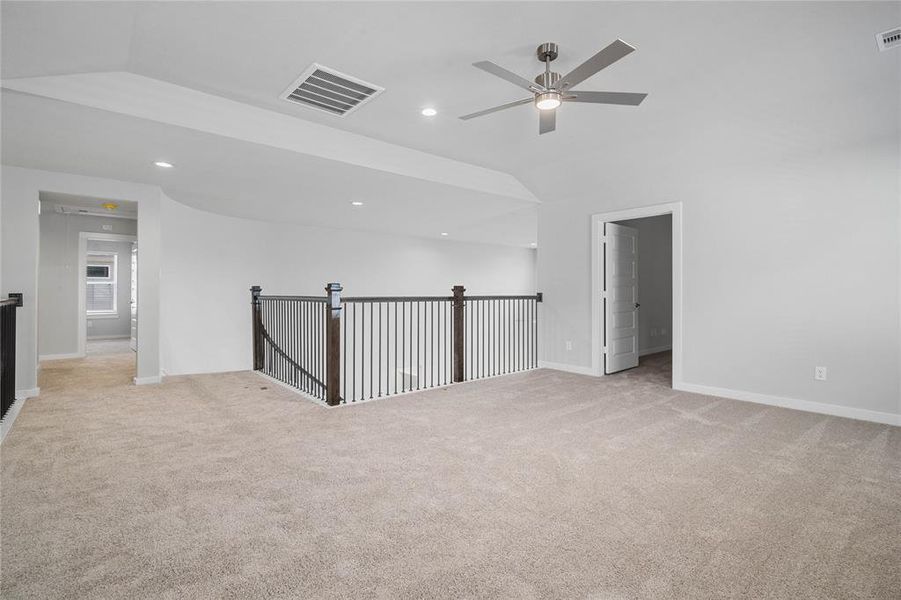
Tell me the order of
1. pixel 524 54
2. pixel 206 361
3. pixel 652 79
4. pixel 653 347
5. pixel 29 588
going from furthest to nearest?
pixel 653 347 → pixel 206 361 → pixel 652 79 → pixel 524 54 → pixel 29 588

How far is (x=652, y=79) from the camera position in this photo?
121 inches

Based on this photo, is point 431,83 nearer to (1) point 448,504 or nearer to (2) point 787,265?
(1) point 448,504

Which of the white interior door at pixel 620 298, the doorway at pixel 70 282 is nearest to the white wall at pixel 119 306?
the doorway at pixel 70 282

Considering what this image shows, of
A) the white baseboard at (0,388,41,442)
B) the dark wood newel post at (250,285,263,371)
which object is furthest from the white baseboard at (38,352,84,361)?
the dark wood newel post at (250,285,263,371)

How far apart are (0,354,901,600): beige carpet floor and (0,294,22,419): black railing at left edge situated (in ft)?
0.70

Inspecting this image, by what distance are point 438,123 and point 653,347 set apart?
5570 mm

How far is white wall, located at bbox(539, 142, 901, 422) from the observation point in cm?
347

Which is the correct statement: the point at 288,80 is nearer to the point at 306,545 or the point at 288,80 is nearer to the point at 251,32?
the point at 251,32

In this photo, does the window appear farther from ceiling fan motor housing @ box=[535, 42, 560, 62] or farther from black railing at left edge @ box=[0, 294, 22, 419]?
ceiling fan motor housing @ box=[535, 42, 560, 62]

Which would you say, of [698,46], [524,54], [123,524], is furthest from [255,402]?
[698,46]

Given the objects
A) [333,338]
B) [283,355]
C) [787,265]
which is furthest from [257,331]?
[787,265]

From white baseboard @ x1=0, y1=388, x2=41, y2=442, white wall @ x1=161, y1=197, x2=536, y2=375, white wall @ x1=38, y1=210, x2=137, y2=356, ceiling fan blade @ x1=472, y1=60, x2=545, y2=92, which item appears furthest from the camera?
white wall @ x1=38, y1=210, x2=137, y2=356

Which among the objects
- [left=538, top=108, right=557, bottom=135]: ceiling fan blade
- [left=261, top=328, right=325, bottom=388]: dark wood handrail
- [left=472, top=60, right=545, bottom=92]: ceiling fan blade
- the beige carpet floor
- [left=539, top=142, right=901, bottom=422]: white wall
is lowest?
the beige carpet floor

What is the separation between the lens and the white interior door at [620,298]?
5465 mm
